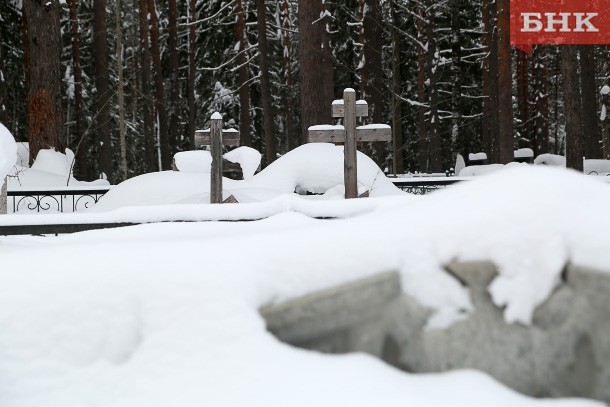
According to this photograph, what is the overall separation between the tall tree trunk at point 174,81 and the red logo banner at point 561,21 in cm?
1251

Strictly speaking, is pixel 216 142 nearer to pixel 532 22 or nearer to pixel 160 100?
pixel 532 22

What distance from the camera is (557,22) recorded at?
50.1 feet

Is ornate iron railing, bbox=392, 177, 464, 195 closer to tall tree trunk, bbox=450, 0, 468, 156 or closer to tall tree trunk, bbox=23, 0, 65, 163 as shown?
tall tree trunk, bbox=23, 0, 65, 163

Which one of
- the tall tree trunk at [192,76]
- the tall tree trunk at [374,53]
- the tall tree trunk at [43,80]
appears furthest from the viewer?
the tall tree trunk at [192,76]

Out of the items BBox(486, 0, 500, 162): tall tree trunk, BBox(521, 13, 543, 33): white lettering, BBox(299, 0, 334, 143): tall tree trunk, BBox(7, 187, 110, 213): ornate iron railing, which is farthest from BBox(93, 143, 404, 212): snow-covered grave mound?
BBox(486, 0, 500, 162): tall tree trunk

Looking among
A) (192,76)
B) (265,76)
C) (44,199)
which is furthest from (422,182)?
(192,76)

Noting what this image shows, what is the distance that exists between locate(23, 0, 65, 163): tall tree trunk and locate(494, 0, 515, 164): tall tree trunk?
1057 centimetres

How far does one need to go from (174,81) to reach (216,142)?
19163 mm

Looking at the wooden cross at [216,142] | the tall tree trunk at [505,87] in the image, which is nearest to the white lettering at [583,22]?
the tall tree trunk at [505,87]

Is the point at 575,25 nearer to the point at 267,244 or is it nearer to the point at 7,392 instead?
the point at 267,244

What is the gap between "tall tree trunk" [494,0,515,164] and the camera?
18.2 meters

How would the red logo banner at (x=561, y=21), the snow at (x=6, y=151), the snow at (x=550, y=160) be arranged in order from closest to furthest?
the snow at (x=6, y=151) → the red logo banner at (x=561, y=21) → the snow at (x=550, y=160)

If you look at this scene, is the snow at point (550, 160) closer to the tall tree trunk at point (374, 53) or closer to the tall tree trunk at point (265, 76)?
the tall tree trunk at point (374, 53)

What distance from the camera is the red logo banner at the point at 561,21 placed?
1494 cm
